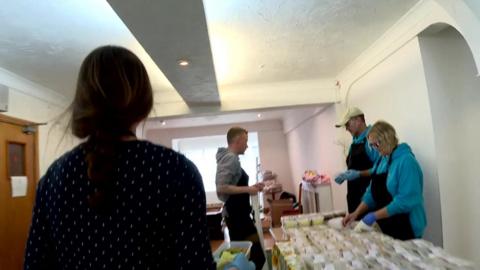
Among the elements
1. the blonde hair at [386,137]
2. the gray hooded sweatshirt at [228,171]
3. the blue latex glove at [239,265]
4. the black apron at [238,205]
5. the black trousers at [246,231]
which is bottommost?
the black trousers at [246,231]

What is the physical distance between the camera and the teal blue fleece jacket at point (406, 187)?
200cm

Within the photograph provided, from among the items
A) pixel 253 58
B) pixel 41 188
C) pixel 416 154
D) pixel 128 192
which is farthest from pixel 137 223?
pixel 253 58

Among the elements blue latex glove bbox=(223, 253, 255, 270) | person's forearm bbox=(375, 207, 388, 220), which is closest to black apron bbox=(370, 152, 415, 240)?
person's forearm bbox=(375, 207, 388, 220)

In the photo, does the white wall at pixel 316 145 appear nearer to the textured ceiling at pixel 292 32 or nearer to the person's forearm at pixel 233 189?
the textured ceiling at pixel 292 32

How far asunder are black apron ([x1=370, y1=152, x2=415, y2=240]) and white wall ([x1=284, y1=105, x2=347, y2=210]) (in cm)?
177

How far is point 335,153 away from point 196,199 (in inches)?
151

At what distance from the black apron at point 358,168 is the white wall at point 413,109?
0.33 metres

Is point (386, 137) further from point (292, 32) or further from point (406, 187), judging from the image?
point (292, 32)

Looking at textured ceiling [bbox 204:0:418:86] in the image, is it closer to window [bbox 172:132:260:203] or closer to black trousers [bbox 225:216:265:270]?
black trousers [bbox 225:216:265:270]

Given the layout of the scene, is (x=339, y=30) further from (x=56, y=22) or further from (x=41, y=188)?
(x=41, y=188)

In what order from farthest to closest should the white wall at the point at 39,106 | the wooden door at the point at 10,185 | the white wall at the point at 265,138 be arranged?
the white wall at the point at 265,138, the white wall at the point at 39,106, the wooden door at the point at 10,185

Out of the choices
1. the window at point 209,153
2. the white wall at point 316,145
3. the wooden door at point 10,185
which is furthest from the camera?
the window at point 209,153

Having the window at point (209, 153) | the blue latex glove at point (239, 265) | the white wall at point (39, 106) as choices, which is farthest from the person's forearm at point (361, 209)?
the window at point (209, 153)

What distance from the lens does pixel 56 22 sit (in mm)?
2193
